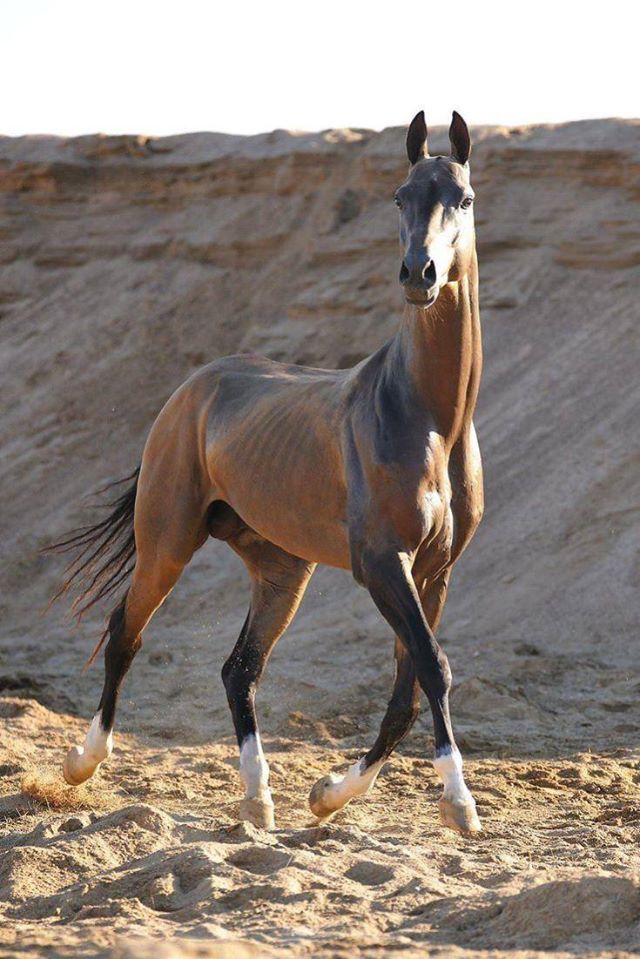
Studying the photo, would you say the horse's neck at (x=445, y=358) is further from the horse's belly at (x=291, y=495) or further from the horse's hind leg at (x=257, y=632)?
the horse's hind leg at (x=257, y=632)

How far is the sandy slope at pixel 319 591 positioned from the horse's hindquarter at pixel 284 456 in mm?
1238

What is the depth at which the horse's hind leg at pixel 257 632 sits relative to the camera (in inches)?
258

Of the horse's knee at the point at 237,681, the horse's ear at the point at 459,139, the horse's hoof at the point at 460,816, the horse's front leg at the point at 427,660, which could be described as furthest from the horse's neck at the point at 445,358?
the horse's knee at the point at 237,681

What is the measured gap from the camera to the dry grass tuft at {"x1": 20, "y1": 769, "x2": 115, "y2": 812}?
6555 mm

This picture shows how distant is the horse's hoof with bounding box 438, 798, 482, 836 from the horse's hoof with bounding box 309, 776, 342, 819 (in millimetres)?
621

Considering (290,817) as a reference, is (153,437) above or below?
above

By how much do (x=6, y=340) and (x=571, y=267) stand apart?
6.72m

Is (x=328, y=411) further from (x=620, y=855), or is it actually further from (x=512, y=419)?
(x=512, y=419)

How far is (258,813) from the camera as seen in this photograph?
6285 mm

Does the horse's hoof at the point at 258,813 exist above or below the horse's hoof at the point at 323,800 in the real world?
below

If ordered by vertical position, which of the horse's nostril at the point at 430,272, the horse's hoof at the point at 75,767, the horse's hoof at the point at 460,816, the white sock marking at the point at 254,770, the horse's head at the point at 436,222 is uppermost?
the horse's head at the point at 436,222

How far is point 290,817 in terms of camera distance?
21.5ft

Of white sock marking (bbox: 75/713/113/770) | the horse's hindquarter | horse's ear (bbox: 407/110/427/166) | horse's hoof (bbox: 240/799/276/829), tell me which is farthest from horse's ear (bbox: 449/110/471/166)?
white sock marking (bbox: 75/713/113/770)

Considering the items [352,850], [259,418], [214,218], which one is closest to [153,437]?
[259,418]
